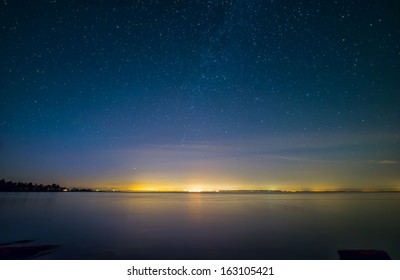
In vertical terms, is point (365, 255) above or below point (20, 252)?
above

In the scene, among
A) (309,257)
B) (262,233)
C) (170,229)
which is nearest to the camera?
(309,257)

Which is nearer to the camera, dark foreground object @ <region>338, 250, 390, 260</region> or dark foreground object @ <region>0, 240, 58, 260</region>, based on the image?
dark foreground object @ <region>338, 250, 390, 260</region>

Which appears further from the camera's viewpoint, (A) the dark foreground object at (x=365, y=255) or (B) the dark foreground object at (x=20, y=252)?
(B) the dark foreground object at (x=20, y=252)

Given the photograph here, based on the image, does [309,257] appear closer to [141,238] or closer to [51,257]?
[141,238]

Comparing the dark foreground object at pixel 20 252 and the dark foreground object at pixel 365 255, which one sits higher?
the dark foreground object at pixel 365 255

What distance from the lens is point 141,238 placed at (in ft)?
57.9

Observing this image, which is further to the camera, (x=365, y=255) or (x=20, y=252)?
(x=20, y=252)

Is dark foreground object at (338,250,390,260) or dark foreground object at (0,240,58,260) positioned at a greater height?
dark foreground object at (338,250,390,260)
